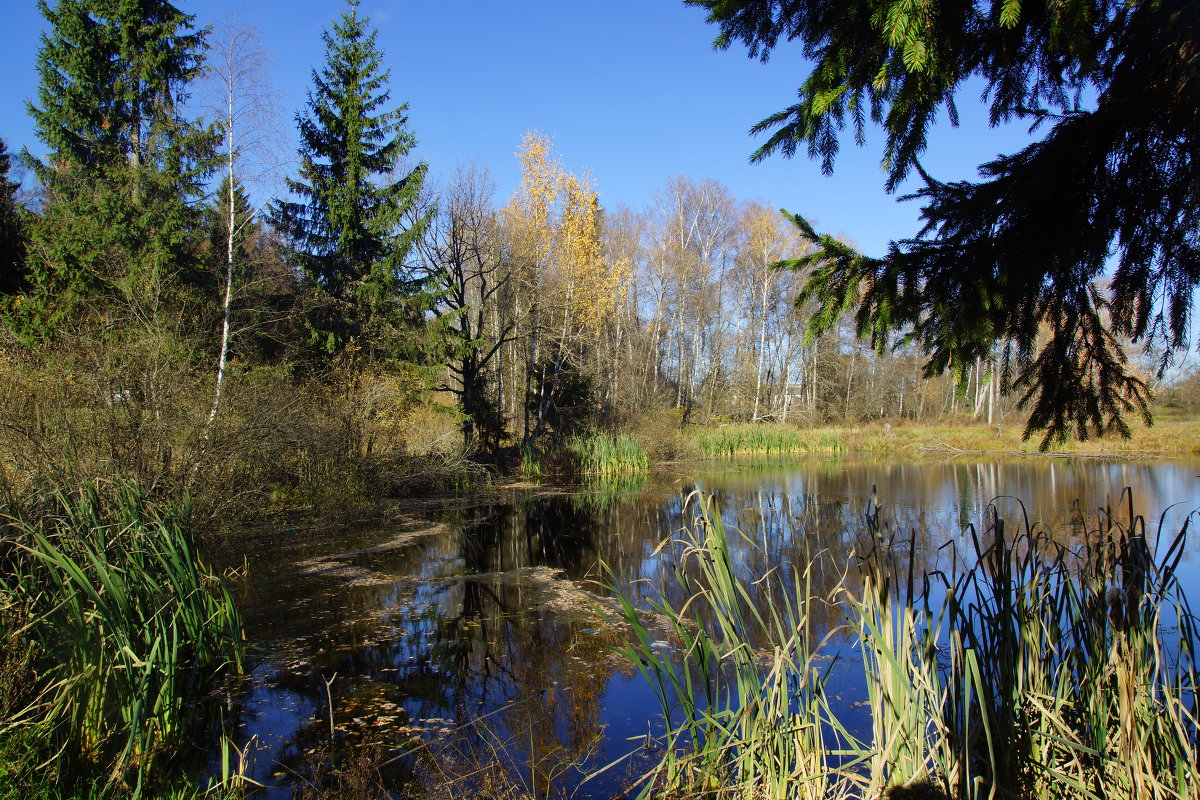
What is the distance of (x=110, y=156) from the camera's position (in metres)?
14.5

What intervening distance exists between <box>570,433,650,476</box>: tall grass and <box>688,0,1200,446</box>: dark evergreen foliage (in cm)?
1500

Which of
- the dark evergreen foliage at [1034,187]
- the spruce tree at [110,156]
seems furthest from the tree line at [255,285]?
the dark evergreen foliage at [1034,187]

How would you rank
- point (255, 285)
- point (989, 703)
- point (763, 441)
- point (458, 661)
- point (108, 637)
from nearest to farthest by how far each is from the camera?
point (989, 703) < point (108, 637) < point (458, 661) < point (255, 285) < point (763, 441)

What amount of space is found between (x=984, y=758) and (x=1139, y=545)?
91 centimetres

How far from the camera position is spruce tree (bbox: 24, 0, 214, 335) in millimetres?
12961

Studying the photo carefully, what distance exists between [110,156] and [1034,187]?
16.7 m

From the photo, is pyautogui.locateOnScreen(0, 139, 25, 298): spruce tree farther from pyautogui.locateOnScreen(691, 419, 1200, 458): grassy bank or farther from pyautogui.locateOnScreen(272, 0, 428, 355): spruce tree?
pyautogui.locateOnScreen(691, 419, 1200, 458): grassy bank

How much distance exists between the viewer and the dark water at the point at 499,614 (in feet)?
12.8

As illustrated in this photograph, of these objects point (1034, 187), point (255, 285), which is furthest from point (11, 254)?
point (1034, 187)

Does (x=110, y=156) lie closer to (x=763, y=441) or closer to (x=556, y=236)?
(x=556, y=236)

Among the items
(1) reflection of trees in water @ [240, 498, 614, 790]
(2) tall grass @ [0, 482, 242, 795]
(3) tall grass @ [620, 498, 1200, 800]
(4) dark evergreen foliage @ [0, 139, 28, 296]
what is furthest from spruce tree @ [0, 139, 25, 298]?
(3) tall grass @ [620, 498, 1200, 800]

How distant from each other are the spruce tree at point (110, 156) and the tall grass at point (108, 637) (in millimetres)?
8693

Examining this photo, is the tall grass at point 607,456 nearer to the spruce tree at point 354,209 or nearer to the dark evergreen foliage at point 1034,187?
the spruce tree at point 354,209

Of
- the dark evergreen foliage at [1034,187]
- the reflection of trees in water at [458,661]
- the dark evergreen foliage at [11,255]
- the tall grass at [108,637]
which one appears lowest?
the reflection of trees in water at [458,661]
